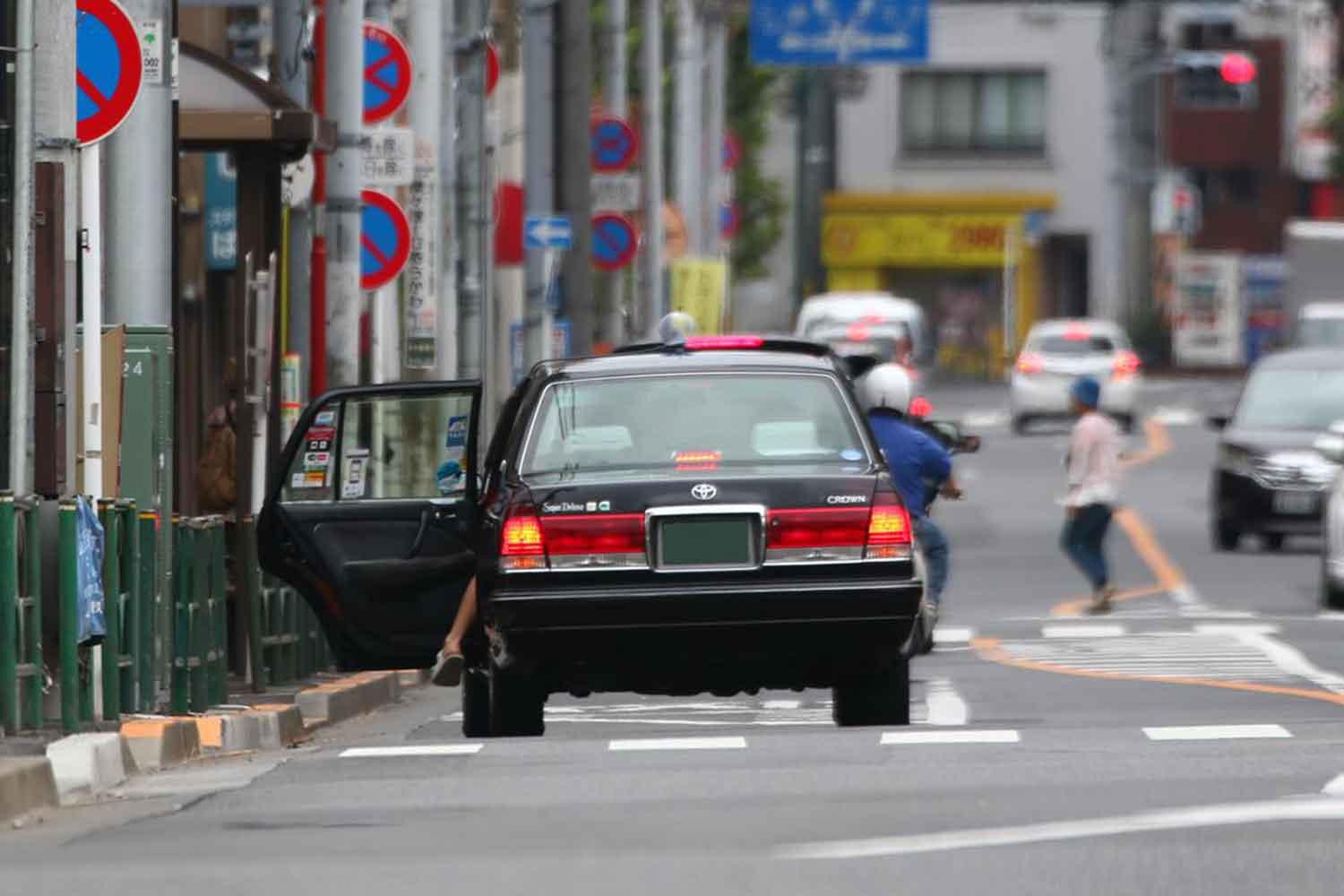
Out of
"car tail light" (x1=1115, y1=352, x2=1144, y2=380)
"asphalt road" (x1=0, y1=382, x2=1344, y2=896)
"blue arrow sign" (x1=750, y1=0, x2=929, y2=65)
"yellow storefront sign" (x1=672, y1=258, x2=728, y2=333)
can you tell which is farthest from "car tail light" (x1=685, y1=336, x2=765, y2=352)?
"blue arrow sign" (x1=750, y1=0, x2=929, y2=65)

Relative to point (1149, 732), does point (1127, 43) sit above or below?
above

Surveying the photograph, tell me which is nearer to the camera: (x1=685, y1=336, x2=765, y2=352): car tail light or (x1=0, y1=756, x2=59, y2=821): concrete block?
(x1=0, y1=756, x2=59, y2=821): concrete block

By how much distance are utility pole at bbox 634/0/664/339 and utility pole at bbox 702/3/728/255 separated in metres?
13.9

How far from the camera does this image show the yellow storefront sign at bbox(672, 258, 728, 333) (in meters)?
49.2

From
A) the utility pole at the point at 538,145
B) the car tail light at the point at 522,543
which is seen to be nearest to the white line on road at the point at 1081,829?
the car tail light at the point at 522,543

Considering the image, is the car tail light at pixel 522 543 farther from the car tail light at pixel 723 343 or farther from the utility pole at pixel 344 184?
the utility pole at pixel 344 184

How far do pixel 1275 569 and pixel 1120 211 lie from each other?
51.3 metres

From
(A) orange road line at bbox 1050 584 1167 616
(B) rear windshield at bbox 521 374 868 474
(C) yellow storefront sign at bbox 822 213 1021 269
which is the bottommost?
(A) orange road line at bbox 1050 584 1167 616

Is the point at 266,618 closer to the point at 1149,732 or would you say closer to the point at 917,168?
the point at 1149,732

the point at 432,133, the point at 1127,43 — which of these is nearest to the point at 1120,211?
the point at 1127,43

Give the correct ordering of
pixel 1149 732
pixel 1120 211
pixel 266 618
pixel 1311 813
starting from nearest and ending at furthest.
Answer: pixel 1311 813 < pixel 1149 732 < pixel 266 618 < pixel 1120 211

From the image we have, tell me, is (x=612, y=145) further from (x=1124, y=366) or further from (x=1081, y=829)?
(x=1081, y=829)

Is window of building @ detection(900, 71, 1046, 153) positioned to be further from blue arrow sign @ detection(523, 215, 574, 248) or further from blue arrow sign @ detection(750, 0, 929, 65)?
blue arrow sign @ detection(523, 215, 574, 248)

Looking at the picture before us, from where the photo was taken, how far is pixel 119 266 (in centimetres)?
1661
